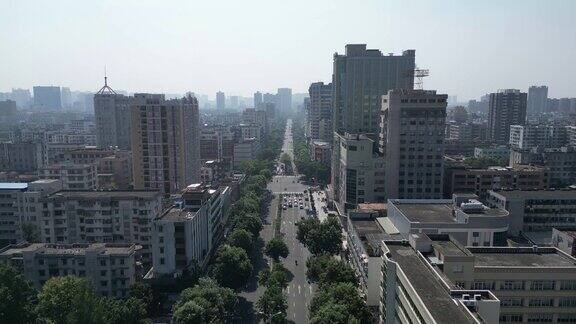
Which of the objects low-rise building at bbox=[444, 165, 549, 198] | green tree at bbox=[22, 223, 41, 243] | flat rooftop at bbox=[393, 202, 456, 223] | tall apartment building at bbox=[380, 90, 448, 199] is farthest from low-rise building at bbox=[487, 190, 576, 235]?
green tree at bbox=[22, 223, 41, 243]

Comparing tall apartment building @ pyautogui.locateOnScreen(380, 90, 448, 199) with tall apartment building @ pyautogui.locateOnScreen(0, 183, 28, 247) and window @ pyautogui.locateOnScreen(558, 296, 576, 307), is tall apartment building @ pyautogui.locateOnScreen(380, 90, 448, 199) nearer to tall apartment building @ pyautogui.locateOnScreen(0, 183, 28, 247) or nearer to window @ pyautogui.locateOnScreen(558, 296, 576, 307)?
window @ pyautogui.locateOnScreen(558, 296, 576, 307)

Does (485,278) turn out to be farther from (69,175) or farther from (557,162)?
(557,162)

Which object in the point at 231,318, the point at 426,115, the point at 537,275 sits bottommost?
the point at 231,318

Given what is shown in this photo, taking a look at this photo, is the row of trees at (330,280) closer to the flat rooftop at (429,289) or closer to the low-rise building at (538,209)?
the flat rooftop at (429,289)

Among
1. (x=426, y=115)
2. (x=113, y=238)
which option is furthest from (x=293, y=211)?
(x=113, y=238)

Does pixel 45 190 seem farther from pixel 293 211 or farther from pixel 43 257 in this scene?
pixel 293 211
